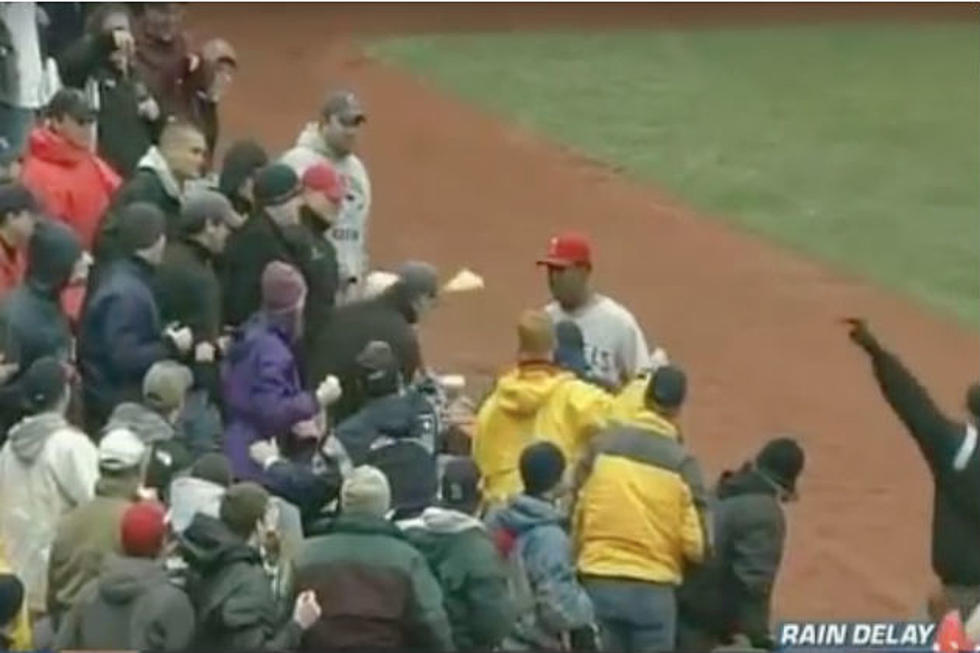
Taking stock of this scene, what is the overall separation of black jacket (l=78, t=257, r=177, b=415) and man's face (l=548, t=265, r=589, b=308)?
5.58 ft

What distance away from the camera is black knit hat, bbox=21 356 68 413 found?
11.3 meters

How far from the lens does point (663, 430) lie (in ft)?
38.5

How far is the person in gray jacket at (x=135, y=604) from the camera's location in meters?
10.1

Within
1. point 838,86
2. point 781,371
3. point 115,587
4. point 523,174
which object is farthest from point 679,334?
point 115,587

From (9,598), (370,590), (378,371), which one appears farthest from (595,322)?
(9,598)

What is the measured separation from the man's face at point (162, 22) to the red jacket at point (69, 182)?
1.73 meters

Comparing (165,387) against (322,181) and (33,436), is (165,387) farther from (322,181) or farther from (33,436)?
(322,181)

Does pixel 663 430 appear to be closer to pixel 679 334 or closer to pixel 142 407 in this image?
pixel 142 407

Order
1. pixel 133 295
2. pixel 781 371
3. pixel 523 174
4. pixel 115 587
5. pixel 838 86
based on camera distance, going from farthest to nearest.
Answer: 1. pixel 838 86
2. pixel 523 174
3. pixel 781 371
4. pixel 133 295
5. pixel 115 587

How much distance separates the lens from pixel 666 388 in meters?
11.7

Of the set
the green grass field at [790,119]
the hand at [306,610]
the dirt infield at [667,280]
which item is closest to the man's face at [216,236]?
the hand at [306,610]

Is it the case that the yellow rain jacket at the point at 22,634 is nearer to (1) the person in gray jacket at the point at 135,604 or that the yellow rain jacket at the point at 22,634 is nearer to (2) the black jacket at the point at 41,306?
(1) the person in gray jacket at the point at 135,604

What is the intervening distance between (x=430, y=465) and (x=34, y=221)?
213 cm

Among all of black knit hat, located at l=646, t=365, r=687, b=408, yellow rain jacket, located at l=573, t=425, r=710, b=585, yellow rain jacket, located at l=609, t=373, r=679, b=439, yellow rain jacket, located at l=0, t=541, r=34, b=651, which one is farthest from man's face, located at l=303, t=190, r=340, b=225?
yellow rain jacket, located at l=0, t=541, r=34, b=651
